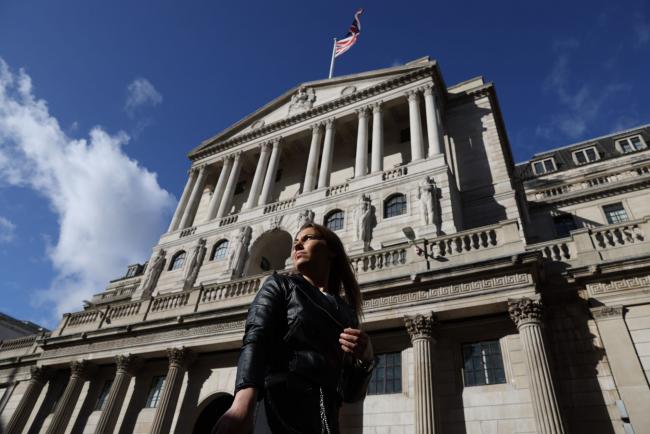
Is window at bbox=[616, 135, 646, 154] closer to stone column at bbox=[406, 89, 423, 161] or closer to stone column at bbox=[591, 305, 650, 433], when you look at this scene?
stone column at bbox=[406, 89, 423, 161]

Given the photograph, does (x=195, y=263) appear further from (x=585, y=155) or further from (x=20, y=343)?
(x=585, y=155)

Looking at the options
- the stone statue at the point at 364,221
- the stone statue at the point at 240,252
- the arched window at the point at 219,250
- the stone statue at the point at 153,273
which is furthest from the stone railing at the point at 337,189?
the stone statue at the point at 153,273

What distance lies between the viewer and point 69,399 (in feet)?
60.8

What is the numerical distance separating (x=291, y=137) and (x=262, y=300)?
3039cm

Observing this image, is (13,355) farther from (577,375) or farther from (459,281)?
(577,375)

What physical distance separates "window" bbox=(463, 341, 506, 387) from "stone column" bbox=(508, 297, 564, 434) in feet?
4.23

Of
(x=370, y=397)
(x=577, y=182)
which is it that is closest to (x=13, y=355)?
(x=370, y=397)

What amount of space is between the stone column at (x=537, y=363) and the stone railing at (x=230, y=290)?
34.2ft

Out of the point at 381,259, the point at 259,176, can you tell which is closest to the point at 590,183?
the point at 381,259

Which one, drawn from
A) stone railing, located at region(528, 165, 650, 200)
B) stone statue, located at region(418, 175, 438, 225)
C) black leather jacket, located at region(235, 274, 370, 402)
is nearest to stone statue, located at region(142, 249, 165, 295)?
stone statue, located at region(418, 175, 438, 225)

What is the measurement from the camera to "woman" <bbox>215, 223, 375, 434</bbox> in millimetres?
2412

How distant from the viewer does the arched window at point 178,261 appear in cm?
2742

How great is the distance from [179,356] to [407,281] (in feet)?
34.1

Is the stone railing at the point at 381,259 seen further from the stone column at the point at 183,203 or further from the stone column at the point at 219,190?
the stone column at the point at 183,203
